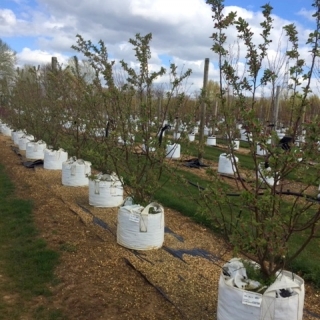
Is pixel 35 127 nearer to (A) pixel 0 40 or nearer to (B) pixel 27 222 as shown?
(B) pixel 27 222

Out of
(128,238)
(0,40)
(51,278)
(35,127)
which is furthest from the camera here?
(0,40)

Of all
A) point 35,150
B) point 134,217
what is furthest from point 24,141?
point 134,217

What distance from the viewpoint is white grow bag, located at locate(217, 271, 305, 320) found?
2506 mm

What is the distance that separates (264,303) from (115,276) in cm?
161

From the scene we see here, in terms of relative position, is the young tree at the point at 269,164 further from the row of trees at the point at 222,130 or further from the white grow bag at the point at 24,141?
the white grow bag at the point at 24,141

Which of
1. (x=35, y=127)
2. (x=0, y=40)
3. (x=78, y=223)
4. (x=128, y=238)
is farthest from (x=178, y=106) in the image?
(x=0, y=40)

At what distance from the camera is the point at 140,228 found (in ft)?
14.1

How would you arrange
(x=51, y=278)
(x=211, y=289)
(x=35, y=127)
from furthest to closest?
(x=35, y=127) → (x=51, y=278) → (x=211, y=289)

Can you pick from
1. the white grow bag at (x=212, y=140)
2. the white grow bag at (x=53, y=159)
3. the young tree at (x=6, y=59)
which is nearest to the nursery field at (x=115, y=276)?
the white grow bag at (x=53, y=159)

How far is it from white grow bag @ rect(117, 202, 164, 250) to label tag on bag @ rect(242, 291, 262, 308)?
6.08 feet

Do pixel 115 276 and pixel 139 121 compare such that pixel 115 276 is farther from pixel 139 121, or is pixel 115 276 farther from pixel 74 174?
pixel 74 174

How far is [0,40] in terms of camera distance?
40.5 meters

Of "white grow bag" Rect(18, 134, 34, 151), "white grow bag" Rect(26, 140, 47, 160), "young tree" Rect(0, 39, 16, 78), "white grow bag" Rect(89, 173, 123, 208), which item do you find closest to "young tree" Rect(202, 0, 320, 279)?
"white grow bag" Rect(89, 173, 123, 208)

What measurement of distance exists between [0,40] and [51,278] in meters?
42.1
